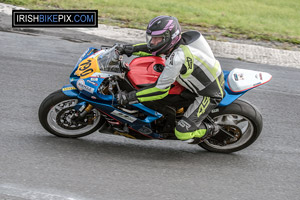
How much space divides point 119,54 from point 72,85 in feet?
2.14

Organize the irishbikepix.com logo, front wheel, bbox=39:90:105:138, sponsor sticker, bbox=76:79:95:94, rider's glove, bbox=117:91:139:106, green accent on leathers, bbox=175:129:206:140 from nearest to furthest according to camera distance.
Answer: rider's glove, bbox=117:91:139:106
sponsor sticker, bbox=76:79:95:94
green accent on leathers, bbox=175:129:206:140
front wheel, bbox=39:90:105:138
the irishbikepix.com logo

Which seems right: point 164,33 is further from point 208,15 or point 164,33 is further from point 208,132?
point 208,15

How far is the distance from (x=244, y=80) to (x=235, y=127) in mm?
618

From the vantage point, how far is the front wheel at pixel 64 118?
5.26 m

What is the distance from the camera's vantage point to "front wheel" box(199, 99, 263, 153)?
17.3 ft

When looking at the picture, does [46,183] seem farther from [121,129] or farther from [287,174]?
[287,174]

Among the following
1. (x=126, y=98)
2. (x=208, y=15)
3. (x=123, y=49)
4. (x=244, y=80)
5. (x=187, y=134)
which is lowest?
(x=187, y=134)

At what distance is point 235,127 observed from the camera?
18.0 ft

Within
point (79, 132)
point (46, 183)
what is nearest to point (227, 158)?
point (79, 132)

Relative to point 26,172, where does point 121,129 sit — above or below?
above

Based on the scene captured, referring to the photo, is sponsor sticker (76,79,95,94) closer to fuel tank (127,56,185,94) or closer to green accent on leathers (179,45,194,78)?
fuel tank (127,56,185,94)

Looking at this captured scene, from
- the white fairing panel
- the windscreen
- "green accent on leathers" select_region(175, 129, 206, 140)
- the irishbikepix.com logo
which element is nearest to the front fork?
the windscreen

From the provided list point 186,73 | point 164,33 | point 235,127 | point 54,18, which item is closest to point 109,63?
point 164,33

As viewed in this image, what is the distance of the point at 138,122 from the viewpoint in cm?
521
